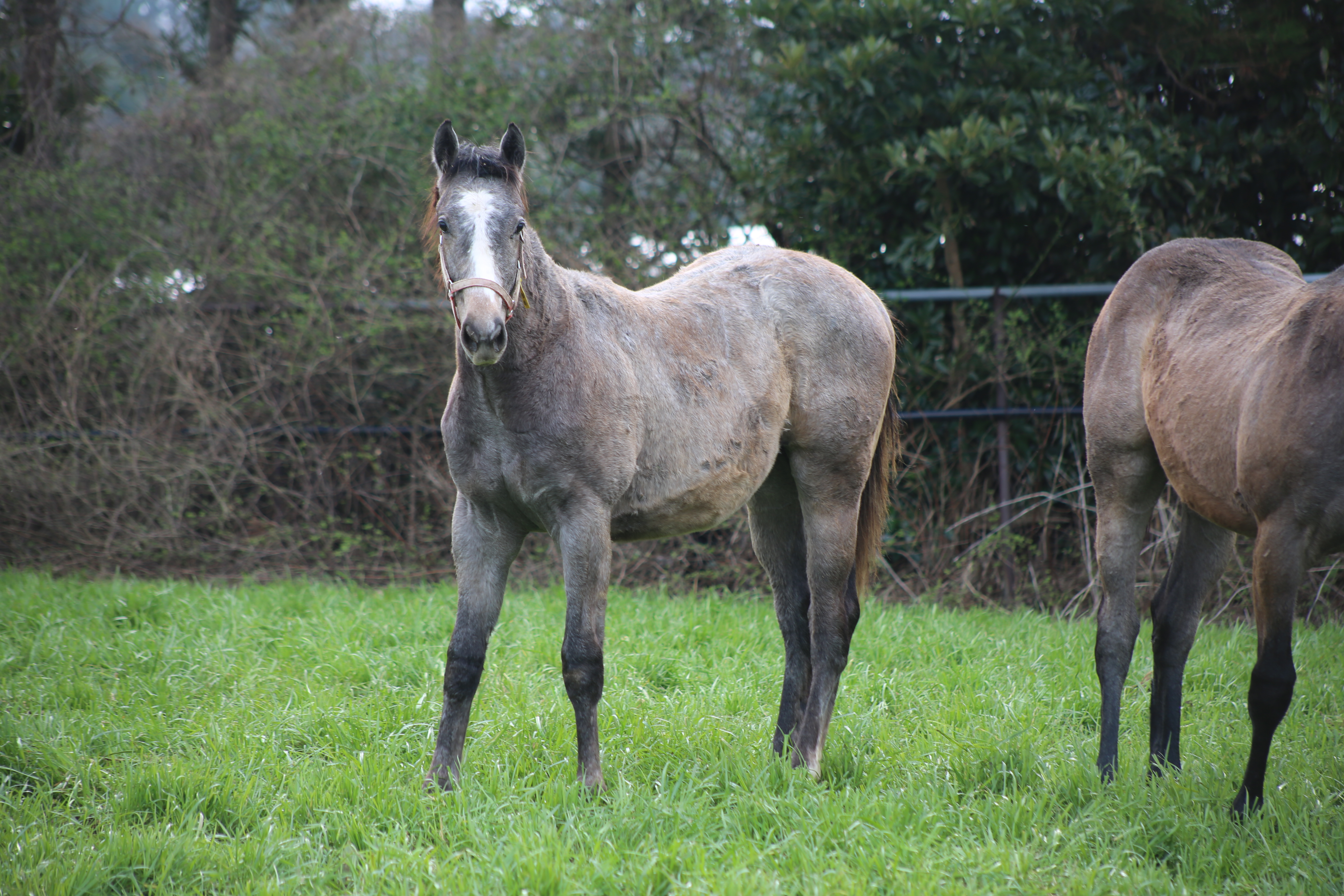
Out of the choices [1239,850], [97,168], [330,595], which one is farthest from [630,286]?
[1239,850]

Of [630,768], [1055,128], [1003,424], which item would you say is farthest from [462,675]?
[1055,128]

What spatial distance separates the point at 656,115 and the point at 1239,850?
22.0 ft

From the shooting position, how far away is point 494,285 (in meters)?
2.62

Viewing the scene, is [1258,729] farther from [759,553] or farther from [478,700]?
[478,700]

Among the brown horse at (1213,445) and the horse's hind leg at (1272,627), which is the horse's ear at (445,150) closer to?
the brown horse at (1213,445)

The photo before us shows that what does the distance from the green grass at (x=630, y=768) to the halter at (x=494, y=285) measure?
149cm

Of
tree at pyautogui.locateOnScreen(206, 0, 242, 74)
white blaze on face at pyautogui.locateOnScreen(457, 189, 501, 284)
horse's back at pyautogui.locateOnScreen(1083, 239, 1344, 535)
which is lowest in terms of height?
horse's back at pyautogui.locateOnScreen(1083, 239, 1344, 535)

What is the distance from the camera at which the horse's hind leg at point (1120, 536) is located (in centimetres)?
335

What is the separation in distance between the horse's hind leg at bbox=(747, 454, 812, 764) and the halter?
1.40m

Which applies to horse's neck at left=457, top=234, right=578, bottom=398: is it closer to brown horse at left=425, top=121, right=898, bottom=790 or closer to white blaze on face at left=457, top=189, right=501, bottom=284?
brown horse at left=425, top=121, right=898, bottom=790

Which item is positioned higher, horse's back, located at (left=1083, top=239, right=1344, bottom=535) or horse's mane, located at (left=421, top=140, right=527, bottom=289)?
horse's mane, located at (left=421, top=140, right=527, bottom=289)

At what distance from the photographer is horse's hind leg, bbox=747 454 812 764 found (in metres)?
3.60

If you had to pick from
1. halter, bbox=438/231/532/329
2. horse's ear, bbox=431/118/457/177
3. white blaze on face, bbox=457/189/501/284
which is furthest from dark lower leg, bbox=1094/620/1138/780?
horse's ear, bbox=431/118/457/177

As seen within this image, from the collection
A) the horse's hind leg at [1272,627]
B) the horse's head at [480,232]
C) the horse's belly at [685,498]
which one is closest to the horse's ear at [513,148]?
the horse's head at [480,232]
